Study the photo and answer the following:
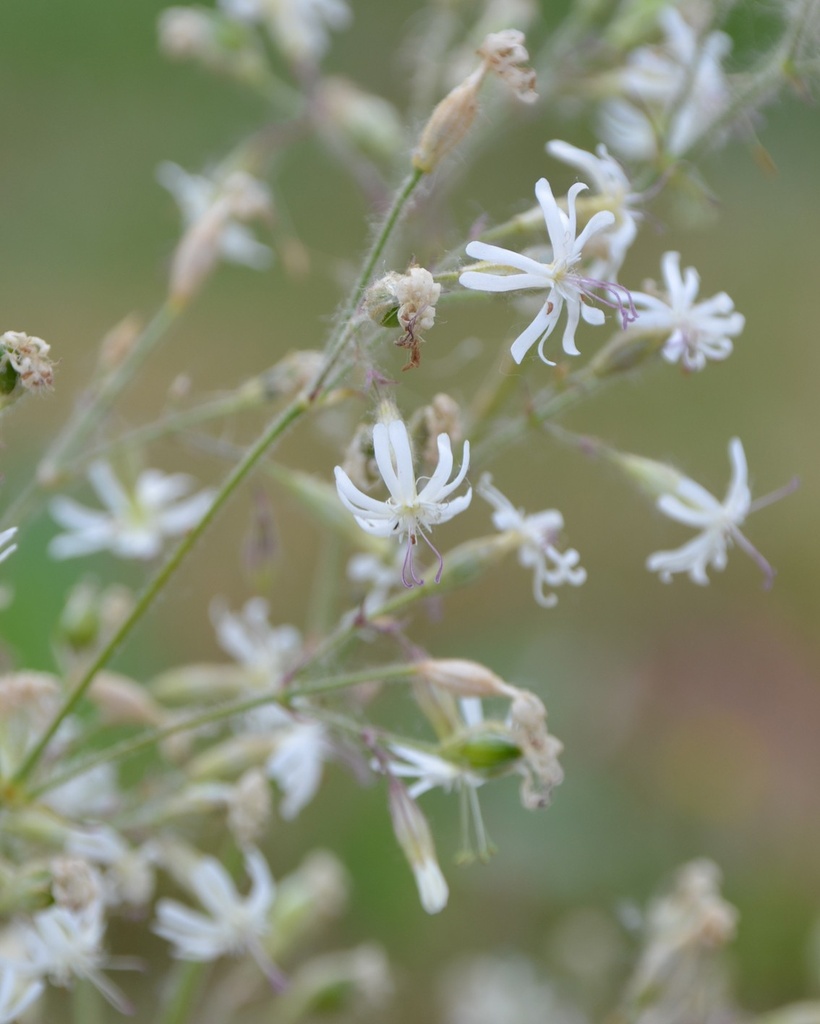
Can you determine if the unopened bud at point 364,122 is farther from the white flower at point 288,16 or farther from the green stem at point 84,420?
the green stem at point 84,420

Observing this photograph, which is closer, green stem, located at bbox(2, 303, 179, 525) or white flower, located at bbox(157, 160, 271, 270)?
green stem, located at bbox(2, 303, 179, 525)

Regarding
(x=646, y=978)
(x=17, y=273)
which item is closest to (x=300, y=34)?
(x=646, y=978)

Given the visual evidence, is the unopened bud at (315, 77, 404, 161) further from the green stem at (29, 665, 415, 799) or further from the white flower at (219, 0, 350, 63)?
the green stem at (29, 665, 415, 799)

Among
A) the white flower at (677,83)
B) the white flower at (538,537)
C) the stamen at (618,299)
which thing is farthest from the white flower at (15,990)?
the white flower at (677,83)

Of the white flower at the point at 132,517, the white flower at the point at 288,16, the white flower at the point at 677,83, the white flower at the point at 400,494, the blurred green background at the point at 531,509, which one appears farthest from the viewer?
the blurred green background at the point at 531,509

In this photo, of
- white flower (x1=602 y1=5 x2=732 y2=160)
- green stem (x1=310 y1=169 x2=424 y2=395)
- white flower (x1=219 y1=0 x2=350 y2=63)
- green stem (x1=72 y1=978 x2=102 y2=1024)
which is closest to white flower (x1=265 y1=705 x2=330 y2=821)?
green stem (x1=72 y1=978 x2=102 y2=1024)

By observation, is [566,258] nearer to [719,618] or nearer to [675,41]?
Answer: [675,41]

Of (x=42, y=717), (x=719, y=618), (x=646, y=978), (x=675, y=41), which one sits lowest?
(x=719, y=618)
